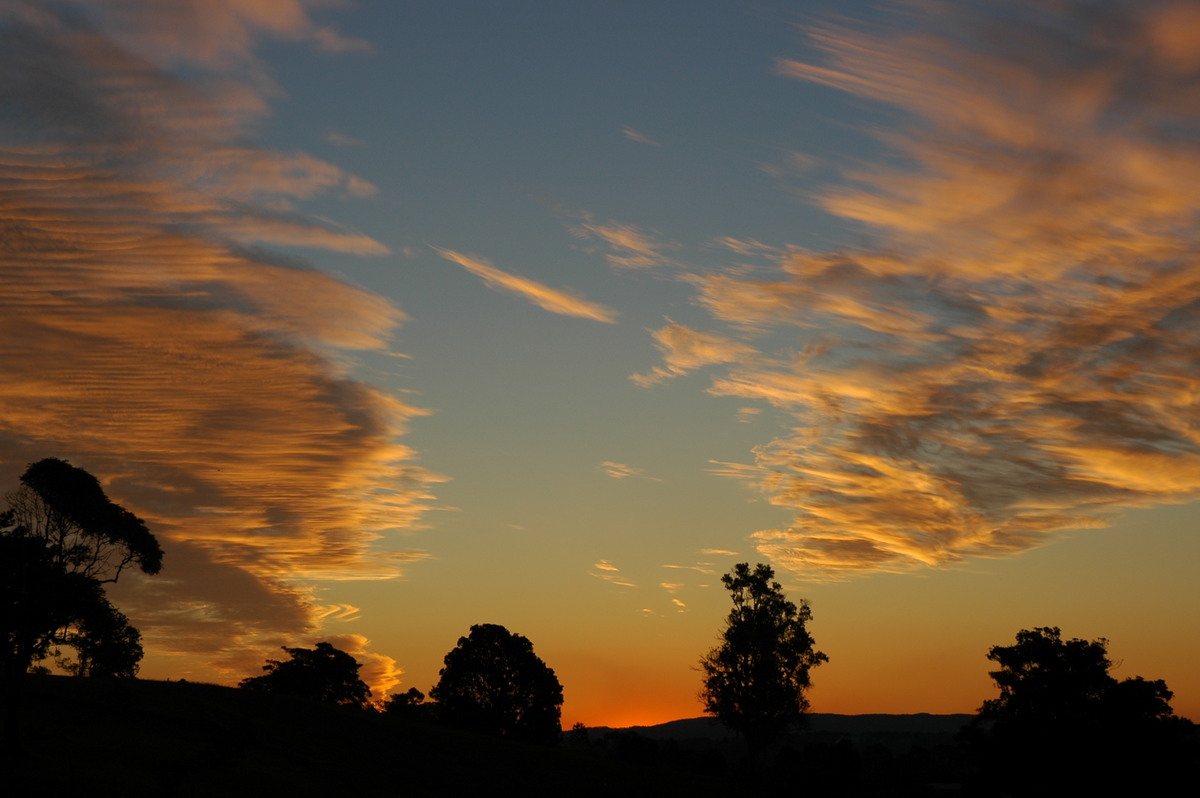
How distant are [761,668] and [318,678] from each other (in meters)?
66.3

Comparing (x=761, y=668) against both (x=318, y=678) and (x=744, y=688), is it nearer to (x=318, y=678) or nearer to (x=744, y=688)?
(x=744, y=688)

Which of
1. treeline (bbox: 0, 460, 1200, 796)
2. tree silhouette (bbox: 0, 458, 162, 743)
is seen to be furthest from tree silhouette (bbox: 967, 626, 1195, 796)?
tree silhouette (bbox: 0, 458, 162, 743)

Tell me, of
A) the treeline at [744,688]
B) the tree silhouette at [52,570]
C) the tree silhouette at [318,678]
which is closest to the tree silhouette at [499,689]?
the treeline at [744,688]

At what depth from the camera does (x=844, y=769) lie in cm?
9588

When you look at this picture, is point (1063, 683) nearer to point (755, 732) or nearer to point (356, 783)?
point (755, 732)

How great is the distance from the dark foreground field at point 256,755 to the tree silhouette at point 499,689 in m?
24.4

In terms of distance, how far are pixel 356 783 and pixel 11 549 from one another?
86.8ft

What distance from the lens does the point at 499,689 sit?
112500 millimetres

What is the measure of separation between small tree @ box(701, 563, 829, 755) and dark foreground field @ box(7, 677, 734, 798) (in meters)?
17.0

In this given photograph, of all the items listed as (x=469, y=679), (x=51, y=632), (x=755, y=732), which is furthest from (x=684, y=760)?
(x=51, y=632)

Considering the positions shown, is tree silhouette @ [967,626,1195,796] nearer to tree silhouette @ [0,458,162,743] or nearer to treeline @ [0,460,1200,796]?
treeline @ [0,460,1200,796]

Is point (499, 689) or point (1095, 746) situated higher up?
point (499, 689)

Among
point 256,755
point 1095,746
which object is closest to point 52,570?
point 256,755

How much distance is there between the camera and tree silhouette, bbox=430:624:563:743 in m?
110
